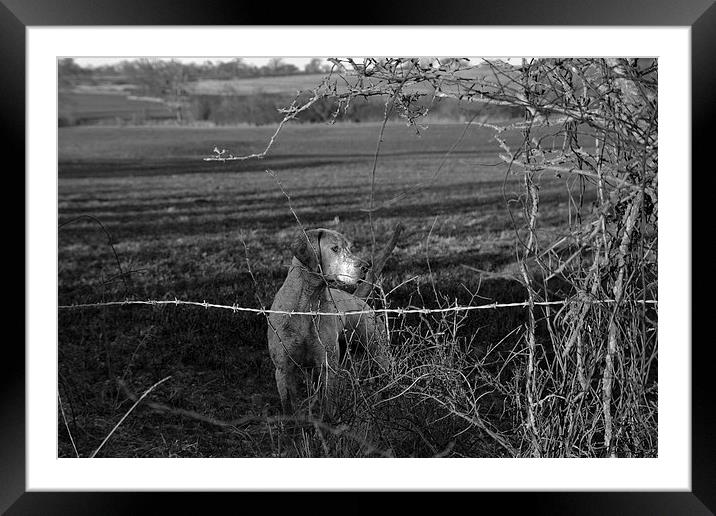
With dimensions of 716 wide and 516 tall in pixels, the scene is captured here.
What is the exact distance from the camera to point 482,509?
298cm

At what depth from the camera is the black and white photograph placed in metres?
3.44

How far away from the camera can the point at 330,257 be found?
4.66 metres

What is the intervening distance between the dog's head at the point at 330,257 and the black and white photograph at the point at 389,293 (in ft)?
0.05

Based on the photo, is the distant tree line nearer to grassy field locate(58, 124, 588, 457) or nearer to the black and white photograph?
grassy field locate(58, 124, 588, 457)

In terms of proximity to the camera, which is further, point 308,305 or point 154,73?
point 154,73

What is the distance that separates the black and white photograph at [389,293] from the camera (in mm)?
3443

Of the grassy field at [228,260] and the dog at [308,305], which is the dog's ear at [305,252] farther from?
the grassy field at [228,260]

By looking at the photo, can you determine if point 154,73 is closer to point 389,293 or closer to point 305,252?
point 305,252
